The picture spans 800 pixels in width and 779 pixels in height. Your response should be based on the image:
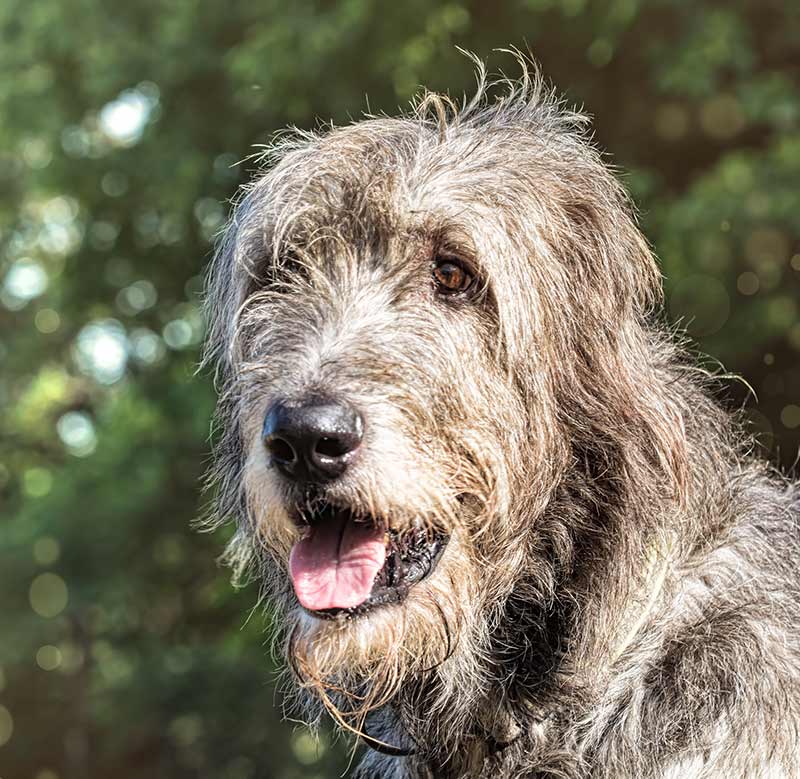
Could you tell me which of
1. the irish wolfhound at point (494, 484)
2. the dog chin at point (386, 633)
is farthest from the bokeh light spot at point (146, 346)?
the dog chin at point (386, 633)

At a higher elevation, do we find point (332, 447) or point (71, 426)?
point (332, 447)

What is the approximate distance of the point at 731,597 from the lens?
3.08 metres

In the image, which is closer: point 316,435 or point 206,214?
point 316,435

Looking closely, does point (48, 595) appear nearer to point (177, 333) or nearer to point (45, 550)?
point (45, 550)

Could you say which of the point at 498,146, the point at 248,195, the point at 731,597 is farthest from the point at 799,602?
the point at 248,195

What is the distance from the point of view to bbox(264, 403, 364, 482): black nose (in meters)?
2.72

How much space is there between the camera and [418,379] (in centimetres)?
293

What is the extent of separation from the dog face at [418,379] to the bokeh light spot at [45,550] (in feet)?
30.0

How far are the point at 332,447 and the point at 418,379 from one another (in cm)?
31

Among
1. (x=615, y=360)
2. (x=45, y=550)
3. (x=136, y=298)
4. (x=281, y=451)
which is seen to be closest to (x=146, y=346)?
(x=136, y=298)

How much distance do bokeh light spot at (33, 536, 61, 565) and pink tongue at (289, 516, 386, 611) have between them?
954cm

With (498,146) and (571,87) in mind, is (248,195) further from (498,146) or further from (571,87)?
(571,87)

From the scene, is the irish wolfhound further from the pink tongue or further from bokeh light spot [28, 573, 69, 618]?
bokeh light spot [28, 573, 69, 618]

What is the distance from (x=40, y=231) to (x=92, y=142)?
354 inches
